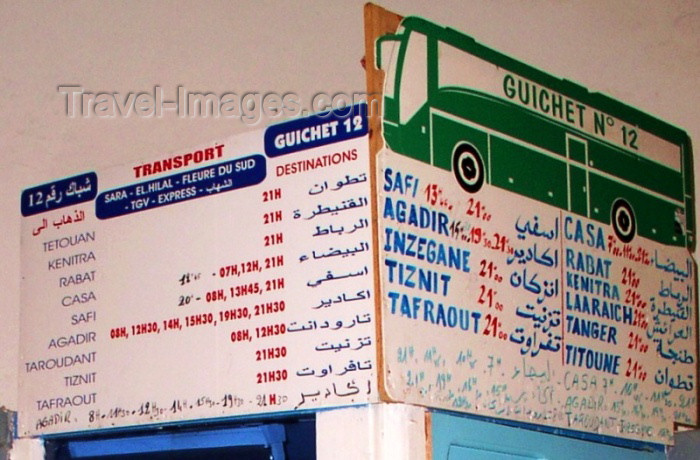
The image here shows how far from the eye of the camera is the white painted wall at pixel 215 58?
6.51ft

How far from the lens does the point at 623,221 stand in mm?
1688

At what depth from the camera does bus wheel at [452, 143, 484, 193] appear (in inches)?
56.5

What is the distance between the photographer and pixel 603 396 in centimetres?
160

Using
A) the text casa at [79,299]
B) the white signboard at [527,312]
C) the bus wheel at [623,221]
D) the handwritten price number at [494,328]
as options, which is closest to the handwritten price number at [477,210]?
the white signboard at [527,312]

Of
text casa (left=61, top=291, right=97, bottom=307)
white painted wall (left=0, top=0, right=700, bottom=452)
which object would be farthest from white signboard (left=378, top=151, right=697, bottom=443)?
white painted wall (left=0, top=0, right=700, bottom=452)

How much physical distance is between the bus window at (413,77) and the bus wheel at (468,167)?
9 centimetres

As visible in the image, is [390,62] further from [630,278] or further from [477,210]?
[630,278]

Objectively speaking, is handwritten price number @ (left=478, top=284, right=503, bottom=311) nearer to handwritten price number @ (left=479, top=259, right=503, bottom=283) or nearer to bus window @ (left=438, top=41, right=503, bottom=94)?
handwritten price number @ (left=479, top=259, right=503, bottom=283)

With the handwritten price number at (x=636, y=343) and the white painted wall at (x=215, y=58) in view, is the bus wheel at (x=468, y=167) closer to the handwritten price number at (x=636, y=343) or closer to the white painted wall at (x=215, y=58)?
the handwritten price number at (x=636, y=343)

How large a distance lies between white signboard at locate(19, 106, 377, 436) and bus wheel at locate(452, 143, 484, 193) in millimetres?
155

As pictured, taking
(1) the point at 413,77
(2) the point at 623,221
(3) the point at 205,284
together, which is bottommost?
(3) the point at 205,284

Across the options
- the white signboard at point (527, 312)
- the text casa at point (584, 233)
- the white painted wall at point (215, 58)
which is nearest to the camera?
the white signboard at point (527, 312)

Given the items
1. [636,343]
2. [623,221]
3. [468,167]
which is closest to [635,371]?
[636,343]

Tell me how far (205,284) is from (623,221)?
2.07 feet
